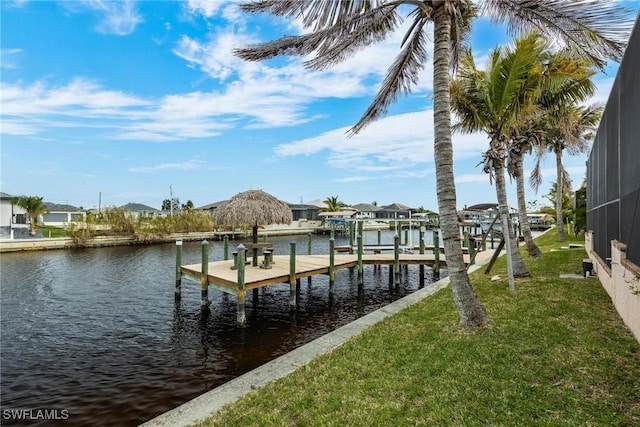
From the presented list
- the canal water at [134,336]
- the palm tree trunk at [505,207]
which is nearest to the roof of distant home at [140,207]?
the canal water at [134,336]

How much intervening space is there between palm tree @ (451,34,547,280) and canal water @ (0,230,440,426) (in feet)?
18.5

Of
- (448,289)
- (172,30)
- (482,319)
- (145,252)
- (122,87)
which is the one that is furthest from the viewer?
(145,252)

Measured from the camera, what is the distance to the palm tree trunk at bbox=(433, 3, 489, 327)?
5.77 m

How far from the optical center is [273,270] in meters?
11.4

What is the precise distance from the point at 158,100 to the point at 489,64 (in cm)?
2017

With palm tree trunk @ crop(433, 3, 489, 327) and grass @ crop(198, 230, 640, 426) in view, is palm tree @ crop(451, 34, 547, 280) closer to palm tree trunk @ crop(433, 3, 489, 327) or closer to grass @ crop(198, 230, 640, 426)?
palm tree trunk @ crop(433, 3, 489, 327)

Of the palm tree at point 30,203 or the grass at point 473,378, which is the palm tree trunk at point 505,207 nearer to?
the grass at point 473,378

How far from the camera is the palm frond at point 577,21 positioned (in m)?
4.86

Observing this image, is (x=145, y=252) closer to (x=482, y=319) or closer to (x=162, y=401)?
(x=162, y=401)

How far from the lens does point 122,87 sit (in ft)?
68.4

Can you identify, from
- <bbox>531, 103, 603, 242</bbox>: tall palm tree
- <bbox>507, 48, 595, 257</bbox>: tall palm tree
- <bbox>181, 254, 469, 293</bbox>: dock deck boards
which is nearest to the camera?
<bbox>507, 48, 595, 257</bbox>: tall palm tree

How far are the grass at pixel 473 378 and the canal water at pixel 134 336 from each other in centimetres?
280

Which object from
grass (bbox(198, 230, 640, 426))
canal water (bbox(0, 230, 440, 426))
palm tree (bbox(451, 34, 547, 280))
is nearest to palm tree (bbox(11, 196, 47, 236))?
canal water (bbox(0, 230, 440, 426))

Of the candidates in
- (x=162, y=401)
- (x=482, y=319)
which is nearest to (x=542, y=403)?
(x=482, y=319)
